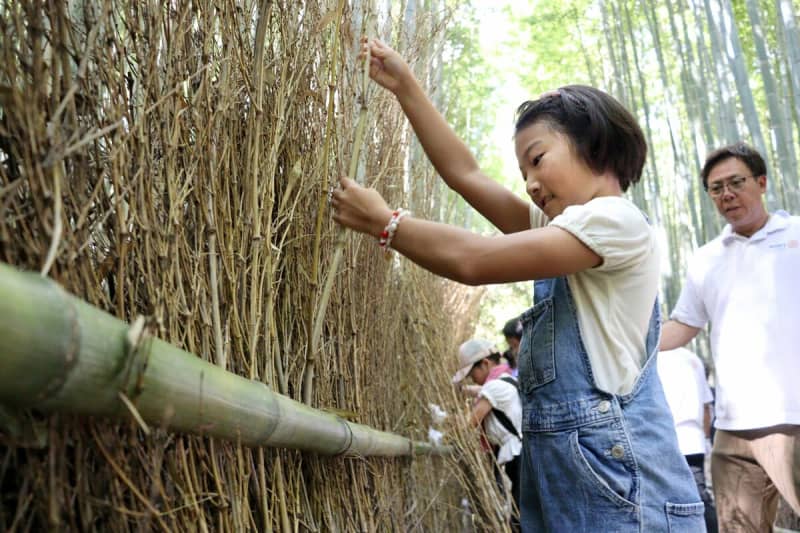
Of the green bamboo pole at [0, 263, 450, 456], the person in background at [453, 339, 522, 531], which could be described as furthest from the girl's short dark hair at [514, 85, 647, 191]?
the person in background at [453, 339, 522, 531]

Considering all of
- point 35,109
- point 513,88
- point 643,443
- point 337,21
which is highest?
point 513,88

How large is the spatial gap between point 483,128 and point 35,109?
416 inches

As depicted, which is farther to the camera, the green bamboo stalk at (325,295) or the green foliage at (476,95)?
the green foliage at (476,95)

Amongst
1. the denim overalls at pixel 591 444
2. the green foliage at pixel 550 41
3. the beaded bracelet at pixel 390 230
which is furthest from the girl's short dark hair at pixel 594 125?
the green foliage at pixel 550 41

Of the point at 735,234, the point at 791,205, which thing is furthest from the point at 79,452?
the point at 791,205

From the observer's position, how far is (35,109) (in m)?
0.70

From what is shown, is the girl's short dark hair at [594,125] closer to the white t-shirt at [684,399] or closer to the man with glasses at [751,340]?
the man with glasses at [751,340]

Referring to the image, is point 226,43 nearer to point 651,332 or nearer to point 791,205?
point 651,332

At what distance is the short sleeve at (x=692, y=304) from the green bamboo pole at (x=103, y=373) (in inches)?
94.3

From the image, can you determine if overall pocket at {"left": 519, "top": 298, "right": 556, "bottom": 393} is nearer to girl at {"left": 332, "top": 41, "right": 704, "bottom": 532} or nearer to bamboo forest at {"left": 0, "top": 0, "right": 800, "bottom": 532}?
girl at {"left": 332, "top": 41, "right": 704, "bottom": 532}

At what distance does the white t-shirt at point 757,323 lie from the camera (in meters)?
2.54

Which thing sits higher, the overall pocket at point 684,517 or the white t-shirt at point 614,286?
the white t-shirt at point 614,286

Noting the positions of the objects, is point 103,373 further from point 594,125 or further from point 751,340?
point 751,340

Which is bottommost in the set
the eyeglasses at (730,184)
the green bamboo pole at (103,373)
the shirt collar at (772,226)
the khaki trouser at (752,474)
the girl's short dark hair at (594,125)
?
the khaki trouser at (752,474)
